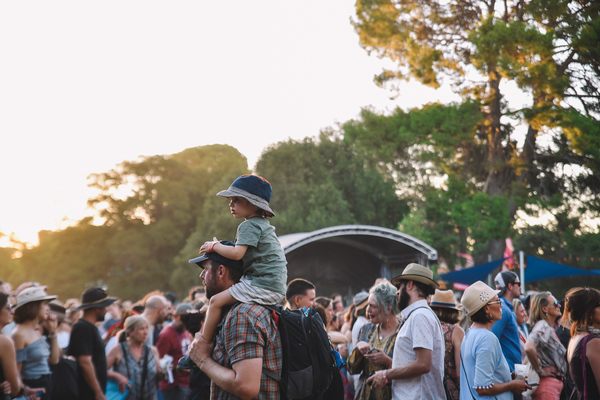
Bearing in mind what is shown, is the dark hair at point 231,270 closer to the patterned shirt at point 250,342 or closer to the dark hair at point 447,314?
the patterned shirt at point 250,342

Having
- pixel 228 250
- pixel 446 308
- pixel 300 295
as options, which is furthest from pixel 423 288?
pixel 228 250

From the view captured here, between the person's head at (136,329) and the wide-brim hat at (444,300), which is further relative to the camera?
the person's head at (136,329)

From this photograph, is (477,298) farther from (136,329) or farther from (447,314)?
(136,329)

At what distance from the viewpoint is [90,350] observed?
584cm

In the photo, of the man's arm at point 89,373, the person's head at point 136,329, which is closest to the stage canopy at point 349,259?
the person's head at point 136,329

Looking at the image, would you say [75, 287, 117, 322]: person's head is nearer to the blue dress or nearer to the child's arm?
the child's arm

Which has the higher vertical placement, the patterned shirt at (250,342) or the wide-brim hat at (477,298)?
the patterned shirt at (250,342)

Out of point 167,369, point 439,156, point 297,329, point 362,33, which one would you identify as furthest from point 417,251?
point 297,329

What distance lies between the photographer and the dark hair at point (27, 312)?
5238 mm

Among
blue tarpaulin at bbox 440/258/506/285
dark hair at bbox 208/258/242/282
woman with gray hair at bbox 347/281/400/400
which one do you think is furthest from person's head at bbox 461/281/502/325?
blue tarpaulin at bbox 440/258/506/285

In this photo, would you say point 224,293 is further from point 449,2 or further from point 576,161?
point 449,2

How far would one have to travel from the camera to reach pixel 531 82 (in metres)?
18.3

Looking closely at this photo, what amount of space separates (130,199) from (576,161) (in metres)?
29.9

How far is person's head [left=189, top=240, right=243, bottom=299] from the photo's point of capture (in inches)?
115
